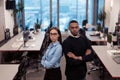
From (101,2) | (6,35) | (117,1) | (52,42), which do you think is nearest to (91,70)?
(52,42)

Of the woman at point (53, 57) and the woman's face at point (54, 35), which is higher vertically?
the woman's face at point (54, 35)

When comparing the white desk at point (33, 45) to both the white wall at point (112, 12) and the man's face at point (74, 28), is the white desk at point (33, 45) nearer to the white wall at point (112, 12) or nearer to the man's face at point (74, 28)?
the man's face at point (74, 28)

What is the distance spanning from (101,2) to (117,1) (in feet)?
8.44

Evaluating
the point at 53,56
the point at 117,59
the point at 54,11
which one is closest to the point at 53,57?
the point at 53,56

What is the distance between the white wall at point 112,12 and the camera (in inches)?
363

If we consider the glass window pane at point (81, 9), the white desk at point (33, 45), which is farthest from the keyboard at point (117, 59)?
the glass window pane at point (81, 9)

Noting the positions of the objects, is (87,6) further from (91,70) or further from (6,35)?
(91,70)

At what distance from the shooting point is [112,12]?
959cm

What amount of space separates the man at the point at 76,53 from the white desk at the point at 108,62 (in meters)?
0.47

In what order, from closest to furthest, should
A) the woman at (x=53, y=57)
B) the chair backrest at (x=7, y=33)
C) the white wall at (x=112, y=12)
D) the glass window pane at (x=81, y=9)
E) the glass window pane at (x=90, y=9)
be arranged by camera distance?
the woman at (x=53, y=57), the white wall at (x=112, y=12), the chair backrest at (x=7, y=33), the glass window pane at (x=90, y=9), the glass window pane at (x=81, y=9)

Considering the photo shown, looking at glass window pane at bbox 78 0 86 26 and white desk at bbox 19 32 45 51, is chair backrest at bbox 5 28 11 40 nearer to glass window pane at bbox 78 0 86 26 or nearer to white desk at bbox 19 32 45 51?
white desk at bbox 19 32 45 51

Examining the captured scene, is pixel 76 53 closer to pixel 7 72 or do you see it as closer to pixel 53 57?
pixel 53 57

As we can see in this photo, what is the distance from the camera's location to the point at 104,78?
5.72 metres

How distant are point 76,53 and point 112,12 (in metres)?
6.59
